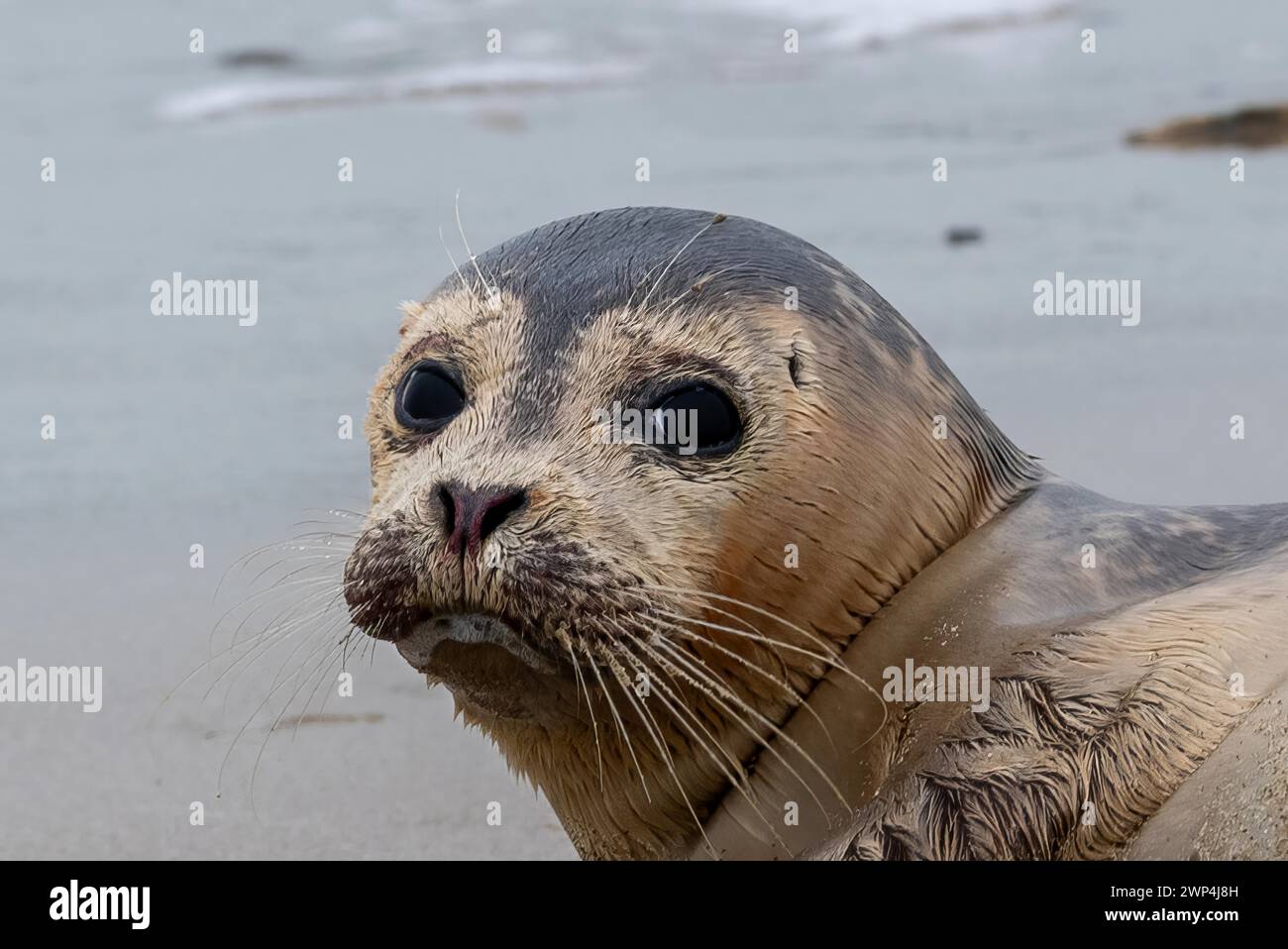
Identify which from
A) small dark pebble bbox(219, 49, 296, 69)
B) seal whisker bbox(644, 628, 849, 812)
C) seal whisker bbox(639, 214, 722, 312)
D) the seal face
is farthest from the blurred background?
seal whisker bbox(639, 214, 722, 312)

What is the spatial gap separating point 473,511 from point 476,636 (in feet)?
0.72

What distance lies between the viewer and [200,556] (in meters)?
6.46

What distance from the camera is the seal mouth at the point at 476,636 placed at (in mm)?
3205

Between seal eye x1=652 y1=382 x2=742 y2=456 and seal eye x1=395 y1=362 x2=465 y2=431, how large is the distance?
1.29ft

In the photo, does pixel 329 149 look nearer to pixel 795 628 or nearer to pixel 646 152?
pixel 646 152

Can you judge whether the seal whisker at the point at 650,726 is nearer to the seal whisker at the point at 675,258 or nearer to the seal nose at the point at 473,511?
the seal nose at the point at 473,511

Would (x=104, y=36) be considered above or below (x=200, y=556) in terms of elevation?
above

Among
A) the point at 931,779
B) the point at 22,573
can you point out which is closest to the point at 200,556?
the point at 22,573

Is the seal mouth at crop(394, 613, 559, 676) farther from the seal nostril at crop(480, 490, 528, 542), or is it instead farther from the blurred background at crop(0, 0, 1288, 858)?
the blurred background at crop(0, 0, 1288, 858)

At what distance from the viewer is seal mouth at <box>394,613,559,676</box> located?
126 inches

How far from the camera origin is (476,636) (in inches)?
127
